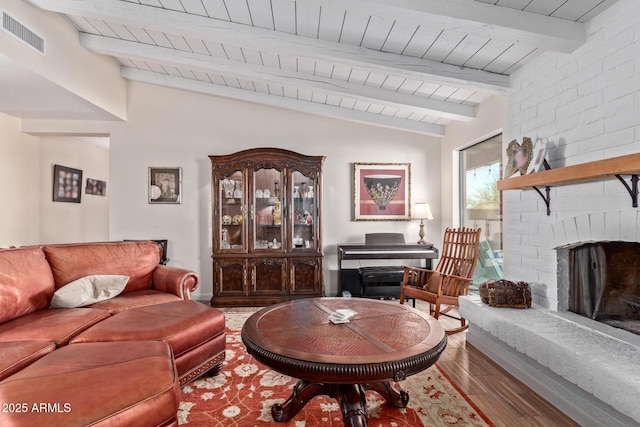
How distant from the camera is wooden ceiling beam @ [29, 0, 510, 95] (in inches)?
111

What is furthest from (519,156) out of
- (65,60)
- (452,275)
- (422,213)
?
(65,60)

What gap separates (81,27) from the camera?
11.5ft

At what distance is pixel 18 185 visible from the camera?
457 cm

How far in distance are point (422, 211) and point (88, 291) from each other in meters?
3.71

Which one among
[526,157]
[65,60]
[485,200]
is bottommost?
[485,200]

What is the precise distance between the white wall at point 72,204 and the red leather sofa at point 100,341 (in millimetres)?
2915

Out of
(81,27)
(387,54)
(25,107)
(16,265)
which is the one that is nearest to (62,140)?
(25,107)

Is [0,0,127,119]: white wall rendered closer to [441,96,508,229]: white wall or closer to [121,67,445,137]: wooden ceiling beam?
[121,67,445,137]: wooden ceiling beam

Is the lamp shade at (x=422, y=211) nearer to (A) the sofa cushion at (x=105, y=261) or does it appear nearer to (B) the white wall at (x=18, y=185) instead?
(A) the sofa cushion at (x=105, y=261)

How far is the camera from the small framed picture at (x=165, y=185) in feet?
15.6

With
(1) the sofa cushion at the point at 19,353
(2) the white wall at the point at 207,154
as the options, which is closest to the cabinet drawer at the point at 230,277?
(2) the white wall at the point at 207,154

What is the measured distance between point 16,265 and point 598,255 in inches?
151

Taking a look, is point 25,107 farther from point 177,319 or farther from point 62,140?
point 177,319

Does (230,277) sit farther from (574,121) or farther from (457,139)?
(574,121)
